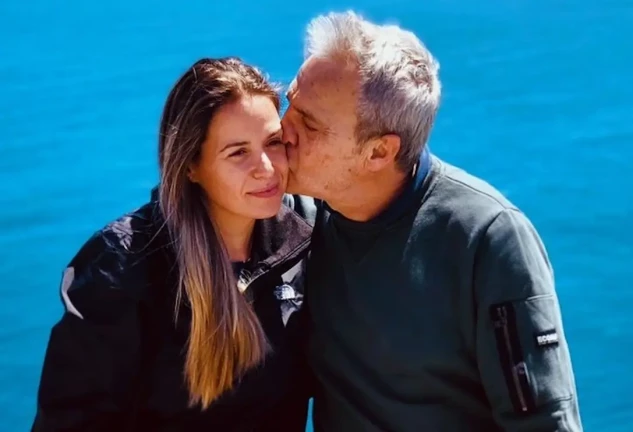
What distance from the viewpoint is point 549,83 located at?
575 cm

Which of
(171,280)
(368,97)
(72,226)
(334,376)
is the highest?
(72,226)

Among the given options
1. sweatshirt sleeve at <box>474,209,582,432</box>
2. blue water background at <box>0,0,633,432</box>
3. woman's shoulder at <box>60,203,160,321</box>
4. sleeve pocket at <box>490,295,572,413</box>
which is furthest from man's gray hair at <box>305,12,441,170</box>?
blue water background at <box>0,0,633,432</box>

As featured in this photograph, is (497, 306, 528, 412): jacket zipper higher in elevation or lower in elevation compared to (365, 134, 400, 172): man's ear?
lower

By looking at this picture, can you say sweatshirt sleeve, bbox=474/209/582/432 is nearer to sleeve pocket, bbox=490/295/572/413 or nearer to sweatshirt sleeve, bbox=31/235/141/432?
sleeve pocket, bbox=490/295/572/413

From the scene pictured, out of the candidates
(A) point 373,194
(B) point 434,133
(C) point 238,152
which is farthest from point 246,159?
(B) point 434,133

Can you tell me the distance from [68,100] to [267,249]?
12.9 ft


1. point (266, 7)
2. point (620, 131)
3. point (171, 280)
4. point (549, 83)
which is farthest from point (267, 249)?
point (266, 7)

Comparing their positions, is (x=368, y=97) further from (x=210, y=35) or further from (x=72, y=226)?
(x=210, y=35)

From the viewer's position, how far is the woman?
1.97 m

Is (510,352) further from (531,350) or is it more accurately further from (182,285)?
(182,285)

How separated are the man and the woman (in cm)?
10

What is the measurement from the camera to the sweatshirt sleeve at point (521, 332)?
6.07ft

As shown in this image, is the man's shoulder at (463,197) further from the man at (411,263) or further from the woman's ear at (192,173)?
the woman's ear at (192,173)

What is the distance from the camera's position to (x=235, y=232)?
211 centimetres
